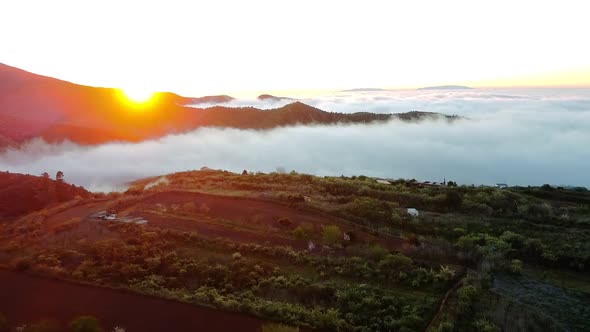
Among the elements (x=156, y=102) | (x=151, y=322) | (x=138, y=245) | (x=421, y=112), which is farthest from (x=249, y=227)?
(x=421, y=112)

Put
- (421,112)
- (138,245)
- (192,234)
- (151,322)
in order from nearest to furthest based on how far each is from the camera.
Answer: (151,322)
(138,245)
(192,234)
(421,112)

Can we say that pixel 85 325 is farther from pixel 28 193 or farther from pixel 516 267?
pixel 28 193

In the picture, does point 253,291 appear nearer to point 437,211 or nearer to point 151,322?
point 151,322

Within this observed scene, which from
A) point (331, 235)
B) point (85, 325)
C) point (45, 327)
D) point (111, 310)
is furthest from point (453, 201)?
point (45, 327)

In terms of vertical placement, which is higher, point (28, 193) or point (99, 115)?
point (99, 115)

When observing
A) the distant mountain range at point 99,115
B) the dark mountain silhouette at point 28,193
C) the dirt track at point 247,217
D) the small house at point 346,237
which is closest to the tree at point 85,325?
the dirt track at point 247,217
